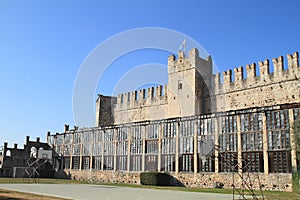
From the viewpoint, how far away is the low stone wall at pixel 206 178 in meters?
19.7

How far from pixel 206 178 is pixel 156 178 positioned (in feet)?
12.9

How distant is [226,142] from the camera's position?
22969 millimetres

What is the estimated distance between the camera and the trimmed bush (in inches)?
981

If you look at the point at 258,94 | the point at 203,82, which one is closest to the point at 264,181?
the point at 258,94

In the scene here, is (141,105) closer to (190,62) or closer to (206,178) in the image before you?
(190,62)

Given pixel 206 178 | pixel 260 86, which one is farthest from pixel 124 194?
pixel 260 86

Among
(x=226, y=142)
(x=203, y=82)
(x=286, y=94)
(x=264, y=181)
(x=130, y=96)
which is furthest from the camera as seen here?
(x=130, y=96)

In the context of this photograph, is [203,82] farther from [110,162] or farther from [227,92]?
[110,162]

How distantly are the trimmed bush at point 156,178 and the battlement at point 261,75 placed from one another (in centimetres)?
1021

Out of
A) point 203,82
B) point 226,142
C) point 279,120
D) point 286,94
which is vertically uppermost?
point 203,82

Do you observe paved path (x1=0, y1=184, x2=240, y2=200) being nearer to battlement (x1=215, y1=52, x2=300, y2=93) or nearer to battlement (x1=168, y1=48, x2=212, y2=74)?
battlement (x1=215, y1=52, x2=300, y2=93)

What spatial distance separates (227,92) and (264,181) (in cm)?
1117

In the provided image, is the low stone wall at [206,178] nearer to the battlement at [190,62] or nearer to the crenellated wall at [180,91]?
the crenellated wall at [180,91]

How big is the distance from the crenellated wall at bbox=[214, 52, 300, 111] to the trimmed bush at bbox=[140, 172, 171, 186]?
29.8 ft
